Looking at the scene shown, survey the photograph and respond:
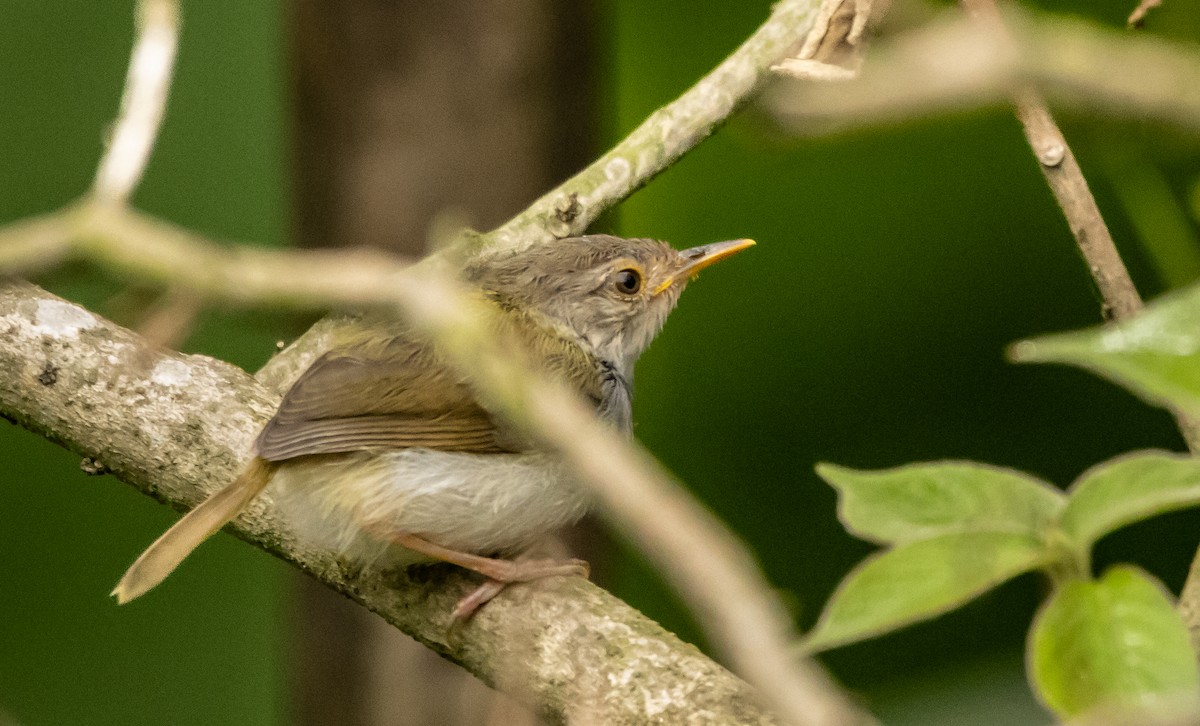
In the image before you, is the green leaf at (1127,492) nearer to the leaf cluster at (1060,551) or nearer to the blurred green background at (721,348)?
the leaf cluster at (1060,551)

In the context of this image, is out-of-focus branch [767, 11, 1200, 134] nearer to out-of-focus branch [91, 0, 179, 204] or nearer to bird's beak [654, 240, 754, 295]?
out-of-focus branch [91, 0, 179, 204]

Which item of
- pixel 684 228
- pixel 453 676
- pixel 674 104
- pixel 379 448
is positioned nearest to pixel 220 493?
pixel 379 448

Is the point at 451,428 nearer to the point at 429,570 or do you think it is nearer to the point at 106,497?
the point at 429,570

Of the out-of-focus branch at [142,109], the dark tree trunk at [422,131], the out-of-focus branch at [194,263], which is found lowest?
the out-of-focus branch at [194,263]

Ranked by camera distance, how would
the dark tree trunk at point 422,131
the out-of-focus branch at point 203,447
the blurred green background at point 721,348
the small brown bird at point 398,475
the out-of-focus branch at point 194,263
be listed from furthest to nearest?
the blurred green background at point 721,348 → the dark tree trunk at point 422,131 → the small brown bird at point 398,475 → the out-of-focus branch at point 203,447 → the out-of-focus branch at point 194,263

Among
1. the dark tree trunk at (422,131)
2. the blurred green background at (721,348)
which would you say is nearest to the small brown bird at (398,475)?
the dark tree trunk at (422,131)

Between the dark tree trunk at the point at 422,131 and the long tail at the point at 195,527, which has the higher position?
the dark tree trunk at the point at 422,131
